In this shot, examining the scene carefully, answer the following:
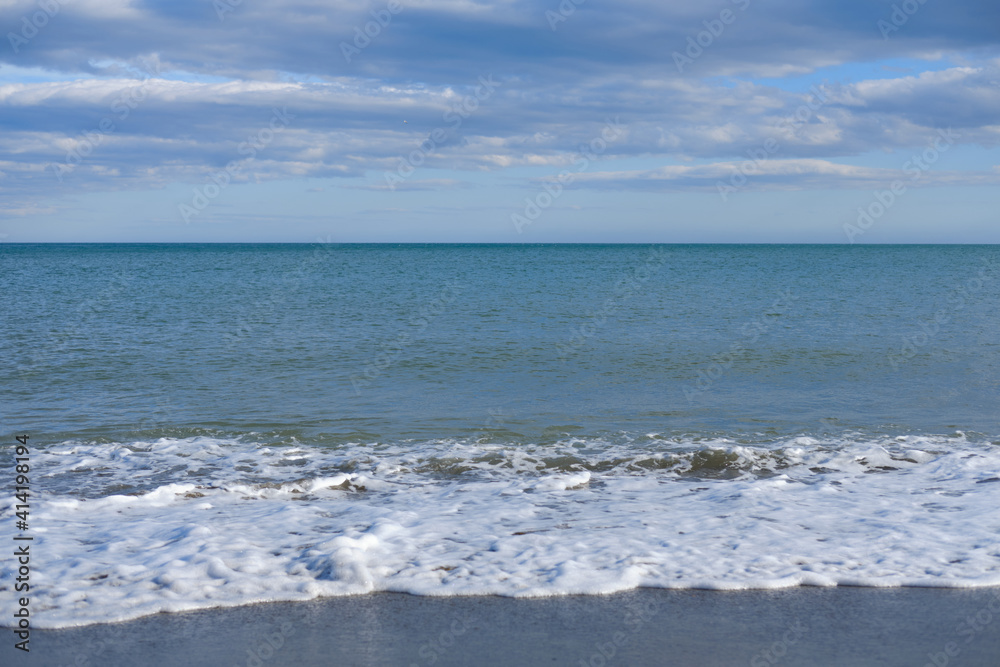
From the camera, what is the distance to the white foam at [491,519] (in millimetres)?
5875

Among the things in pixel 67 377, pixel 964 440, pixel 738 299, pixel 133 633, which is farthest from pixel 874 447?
pixel 738 299

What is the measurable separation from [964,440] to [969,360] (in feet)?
24.7

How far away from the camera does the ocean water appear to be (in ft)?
20.0

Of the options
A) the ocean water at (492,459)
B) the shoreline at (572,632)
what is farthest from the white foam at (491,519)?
the shoreline at (572,632)

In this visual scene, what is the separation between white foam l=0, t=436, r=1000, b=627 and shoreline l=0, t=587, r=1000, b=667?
22cm

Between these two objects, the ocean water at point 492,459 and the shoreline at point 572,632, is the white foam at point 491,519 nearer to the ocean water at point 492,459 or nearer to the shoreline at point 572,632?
the ocean water at point 492,459

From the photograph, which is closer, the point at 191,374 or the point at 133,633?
the point at 133,633

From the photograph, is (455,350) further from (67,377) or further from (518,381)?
(67,377)

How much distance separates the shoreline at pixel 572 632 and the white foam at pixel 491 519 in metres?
0.22

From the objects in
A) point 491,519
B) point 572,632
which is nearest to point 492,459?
point 491,519

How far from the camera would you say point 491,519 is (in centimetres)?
752

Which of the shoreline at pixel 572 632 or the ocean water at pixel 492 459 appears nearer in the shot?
the shoreline at pixel 572 632

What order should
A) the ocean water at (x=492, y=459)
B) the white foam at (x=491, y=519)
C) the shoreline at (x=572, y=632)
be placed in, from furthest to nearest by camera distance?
the ocean water at (x=492, y=459) → the white foam at (x=491, y=519) → the shoreline at (x=572, y=632)

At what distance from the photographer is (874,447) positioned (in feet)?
34.0
